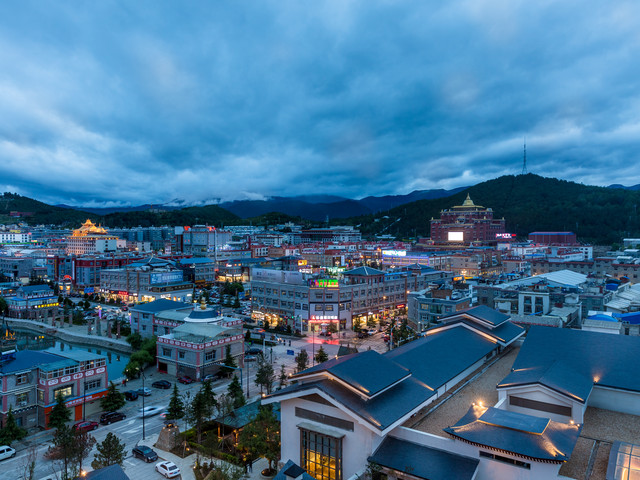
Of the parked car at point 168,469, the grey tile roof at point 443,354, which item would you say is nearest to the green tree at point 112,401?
the parked car at point 168,469

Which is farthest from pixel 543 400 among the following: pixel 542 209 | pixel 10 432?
pixel 542 209

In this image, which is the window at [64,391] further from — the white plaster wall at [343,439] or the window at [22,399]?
the white plaster wall at [343,439]

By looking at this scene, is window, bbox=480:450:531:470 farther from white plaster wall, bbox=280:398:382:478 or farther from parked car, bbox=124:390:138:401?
parked car, bbox=124:390:138:401

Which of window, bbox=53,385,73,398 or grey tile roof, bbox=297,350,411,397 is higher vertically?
grey tile roof, bbox=297,350,411,397

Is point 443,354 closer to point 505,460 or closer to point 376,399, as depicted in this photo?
point 376,399

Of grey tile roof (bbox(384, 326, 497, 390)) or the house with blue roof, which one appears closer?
the house with blue roof

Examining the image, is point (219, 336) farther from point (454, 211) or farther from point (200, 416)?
point (454, 211)

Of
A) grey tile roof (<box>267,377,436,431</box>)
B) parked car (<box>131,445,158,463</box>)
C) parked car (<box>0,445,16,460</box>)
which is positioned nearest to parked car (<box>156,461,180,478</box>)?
parked car (<box>131,445,158,463</box>)
